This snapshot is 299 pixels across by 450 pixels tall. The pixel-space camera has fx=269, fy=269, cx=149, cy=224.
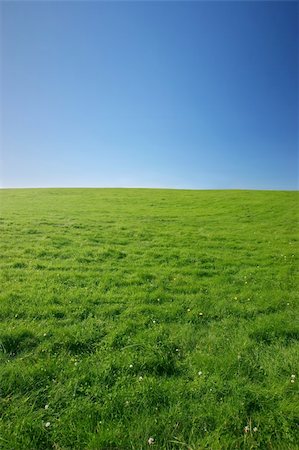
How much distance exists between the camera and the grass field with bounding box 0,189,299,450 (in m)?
3.88

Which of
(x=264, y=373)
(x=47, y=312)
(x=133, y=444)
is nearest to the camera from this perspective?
(x=133, y=444)

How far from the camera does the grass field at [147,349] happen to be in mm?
3881

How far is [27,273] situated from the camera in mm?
9547

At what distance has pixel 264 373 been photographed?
4969 mm

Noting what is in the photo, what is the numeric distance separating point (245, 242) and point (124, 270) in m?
7.95

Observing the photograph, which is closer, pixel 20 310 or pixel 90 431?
pixel 90 431

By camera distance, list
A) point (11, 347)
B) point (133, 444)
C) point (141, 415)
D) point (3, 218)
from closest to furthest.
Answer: point (133, 444), point (141, 415), point (11, 347), point (3, 218)

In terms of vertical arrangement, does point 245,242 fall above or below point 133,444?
above

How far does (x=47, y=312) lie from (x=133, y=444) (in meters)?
4.02

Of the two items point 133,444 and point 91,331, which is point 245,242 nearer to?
point 91,331

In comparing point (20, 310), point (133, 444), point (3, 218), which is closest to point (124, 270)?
point (20, 310)

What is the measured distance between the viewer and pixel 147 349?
551cm

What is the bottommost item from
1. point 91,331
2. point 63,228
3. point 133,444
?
point 133,444

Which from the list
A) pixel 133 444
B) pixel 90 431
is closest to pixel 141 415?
pixel 133 444
